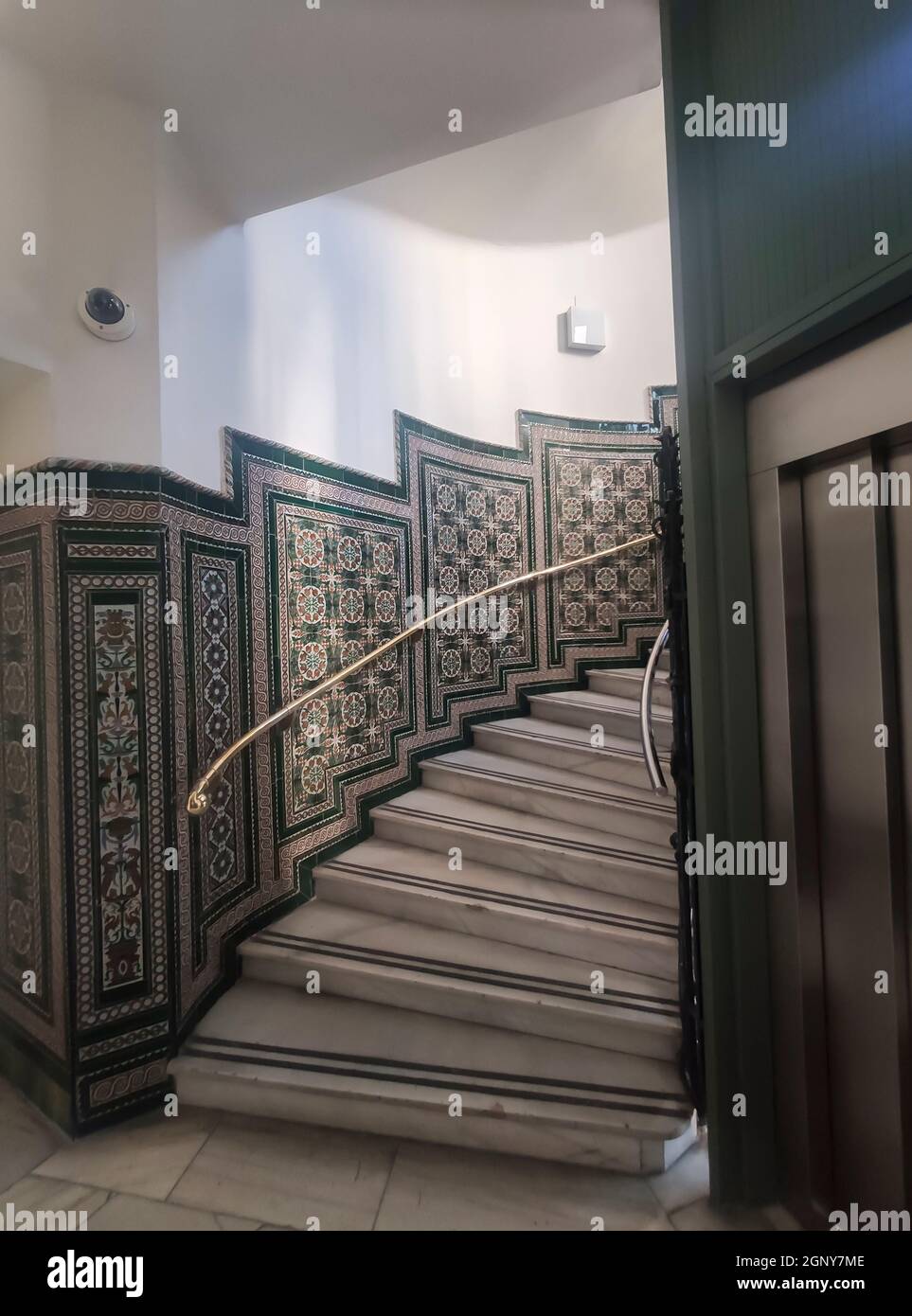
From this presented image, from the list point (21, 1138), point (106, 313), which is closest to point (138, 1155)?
point (21, 1138)

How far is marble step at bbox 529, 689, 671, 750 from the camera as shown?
3.12m

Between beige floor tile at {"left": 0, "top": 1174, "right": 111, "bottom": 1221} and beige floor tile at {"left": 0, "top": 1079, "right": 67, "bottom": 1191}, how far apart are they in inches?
1.9

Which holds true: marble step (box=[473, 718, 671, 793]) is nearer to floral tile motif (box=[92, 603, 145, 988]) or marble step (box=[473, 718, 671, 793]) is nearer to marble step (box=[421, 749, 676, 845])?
marble step (box=[421, 749, 676, 845])

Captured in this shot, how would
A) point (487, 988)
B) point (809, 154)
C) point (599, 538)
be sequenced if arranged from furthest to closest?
point (599, 538)
point (487, 988)
point (809, 154)

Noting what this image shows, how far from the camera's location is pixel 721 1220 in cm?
164

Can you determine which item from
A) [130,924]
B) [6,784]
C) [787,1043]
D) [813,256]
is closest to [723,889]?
[787,1043]

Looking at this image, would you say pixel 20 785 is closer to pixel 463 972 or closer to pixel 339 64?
pixel 463 972

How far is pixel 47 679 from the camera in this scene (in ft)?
6.69

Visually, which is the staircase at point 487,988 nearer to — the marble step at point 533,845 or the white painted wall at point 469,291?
the marble step at point 533,845

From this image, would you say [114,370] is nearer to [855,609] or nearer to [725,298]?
[725,298]

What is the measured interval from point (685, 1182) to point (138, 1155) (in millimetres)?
1488

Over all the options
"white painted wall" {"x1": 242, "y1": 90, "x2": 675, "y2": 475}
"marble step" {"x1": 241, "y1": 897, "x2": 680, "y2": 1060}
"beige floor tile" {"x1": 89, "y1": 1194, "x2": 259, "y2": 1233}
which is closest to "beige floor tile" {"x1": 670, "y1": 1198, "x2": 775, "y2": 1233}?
"marble step" {"x1": 241, "y1": 897, "x2": 680, "y2": 1060}

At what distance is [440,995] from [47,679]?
5.18 ft

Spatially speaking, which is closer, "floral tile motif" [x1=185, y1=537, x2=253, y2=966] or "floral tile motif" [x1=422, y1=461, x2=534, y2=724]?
"floral tile motif" [x1=185, y1=537, x2=253, y2=966]
